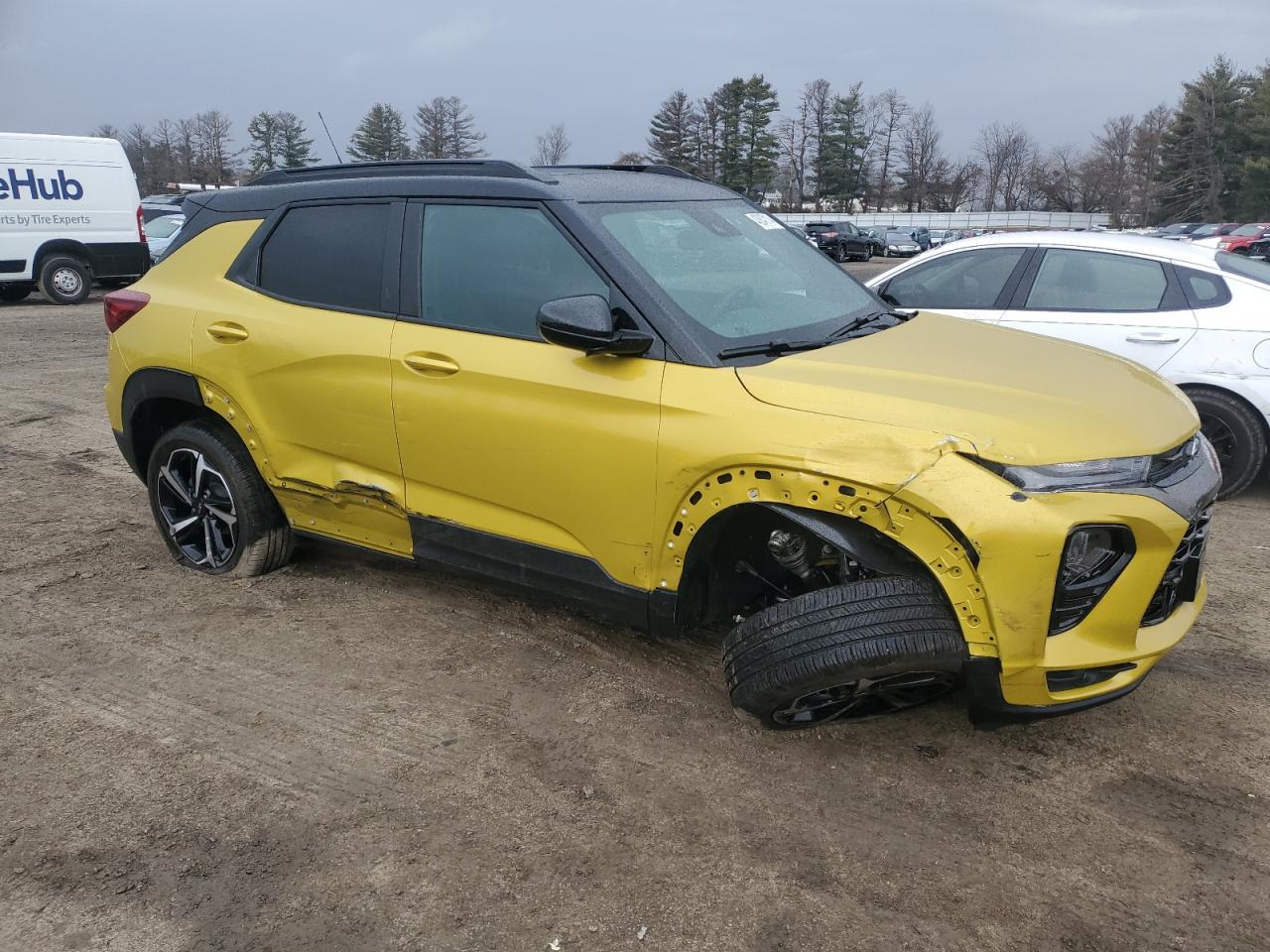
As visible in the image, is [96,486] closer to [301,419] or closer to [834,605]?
[301,419]

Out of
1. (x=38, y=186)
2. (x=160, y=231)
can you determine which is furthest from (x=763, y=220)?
(x=160, y=231)

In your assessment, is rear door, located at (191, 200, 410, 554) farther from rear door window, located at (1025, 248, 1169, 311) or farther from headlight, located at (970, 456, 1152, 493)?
rear door window, located at (1025, 248, 1169, 311)

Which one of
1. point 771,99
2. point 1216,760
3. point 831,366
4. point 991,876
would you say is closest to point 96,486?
point 831,366

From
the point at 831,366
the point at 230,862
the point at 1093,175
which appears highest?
the point at 1093,175

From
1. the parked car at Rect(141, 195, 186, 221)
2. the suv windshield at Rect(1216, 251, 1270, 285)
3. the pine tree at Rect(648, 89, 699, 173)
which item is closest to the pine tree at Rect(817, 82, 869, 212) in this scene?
the pine tree at Rect(648, 89, 699, 173)

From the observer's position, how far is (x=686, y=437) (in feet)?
10.0

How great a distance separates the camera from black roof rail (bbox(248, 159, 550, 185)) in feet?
12.2

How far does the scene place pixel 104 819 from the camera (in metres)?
2.88

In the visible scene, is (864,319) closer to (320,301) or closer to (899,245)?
(320,301)

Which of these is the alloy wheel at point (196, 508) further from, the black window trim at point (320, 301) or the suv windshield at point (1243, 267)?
the suv windshield at point (1243, 267)

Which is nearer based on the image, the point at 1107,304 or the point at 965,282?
the point at 1107,304

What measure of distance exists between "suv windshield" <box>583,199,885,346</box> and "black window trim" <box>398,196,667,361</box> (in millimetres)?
121

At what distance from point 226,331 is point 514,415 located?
1.56 m

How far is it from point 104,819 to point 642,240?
2.48 meters
